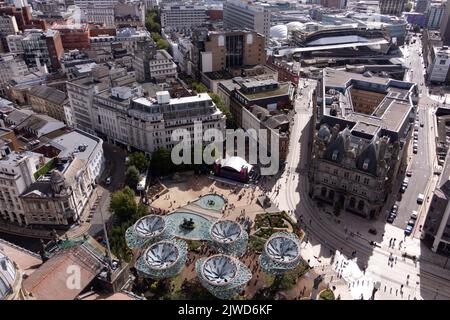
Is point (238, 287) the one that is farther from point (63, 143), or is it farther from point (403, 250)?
point (63, 143)

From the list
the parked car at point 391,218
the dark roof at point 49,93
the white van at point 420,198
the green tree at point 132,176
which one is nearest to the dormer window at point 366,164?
the parked car at point 391,218

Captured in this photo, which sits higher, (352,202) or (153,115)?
(153,115)

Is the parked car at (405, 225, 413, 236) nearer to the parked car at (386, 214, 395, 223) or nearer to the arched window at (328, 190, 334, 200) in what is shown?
the parked car at (386, 214, 395, 223)

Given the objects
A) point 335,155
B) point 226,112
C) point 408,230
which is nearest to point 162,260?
point 335,155

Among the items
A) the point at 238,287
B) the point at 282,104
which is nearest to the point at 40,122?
the point at 282,104

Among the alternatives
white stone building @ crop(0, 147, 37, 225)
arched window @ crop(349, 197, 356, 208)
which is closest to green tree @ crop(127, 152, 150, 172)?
white stone building @ crop(0, 147, 37, 225)

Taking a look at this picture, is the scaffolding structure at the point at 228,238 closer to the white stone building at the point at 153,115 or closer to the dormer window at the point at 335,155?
the dormer window at the point at 335,155

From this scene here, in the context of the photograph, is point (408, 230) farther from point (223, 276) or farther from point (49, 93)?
point (49, 93)
